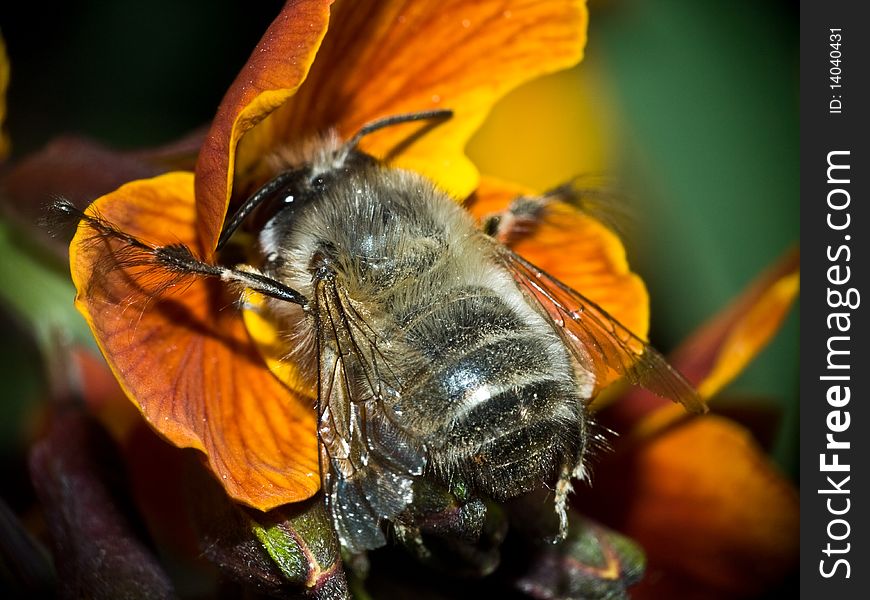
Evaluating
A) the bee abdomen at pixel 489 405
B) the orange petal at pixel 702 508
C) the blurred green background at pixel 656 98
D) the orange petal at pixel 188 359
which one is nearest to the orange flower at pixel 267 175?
the orange petal at pixel 188 359

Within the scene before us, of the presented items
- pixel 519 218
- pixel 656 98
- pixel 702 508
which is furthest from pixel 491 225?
pixel 656 98

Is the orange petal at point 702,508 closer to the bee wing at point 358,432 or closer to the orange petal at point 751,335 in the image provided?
the orange petal at point 751,335

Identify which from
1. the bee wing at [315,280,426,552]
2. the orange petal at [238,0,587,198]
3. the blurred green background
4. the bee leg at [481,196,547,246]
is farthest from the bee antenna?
the blurred green background

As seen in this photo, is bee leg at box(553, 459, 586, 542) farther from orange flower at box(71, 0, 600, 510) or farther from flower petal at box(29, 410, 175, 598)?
flower petal at box(29, 410, 175, 598)

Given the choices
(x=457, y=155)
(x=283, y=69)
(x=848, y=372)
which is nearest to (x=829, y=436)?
(x=848, y=372)

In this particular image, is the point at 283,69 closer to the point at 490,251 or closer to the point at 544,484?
the point at 490,251

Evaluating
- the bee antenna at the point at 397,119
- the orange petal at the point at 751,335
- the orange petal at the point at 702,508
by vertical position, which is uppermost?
the bee antenna at the point at 397,119

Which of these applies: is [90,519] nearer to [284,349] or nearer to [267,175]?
[284,349]
